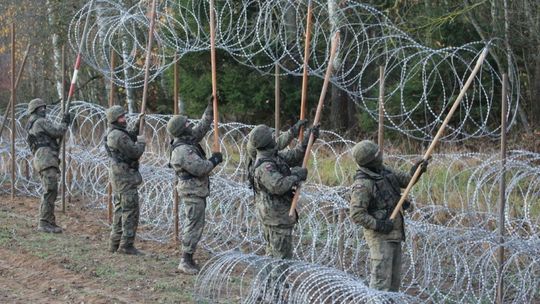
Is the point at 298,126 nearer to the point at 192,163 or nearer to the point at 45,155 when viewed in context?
the point at 192,163

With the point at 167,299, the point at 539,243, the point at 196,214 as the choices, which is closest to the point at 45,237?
the point at 196,214

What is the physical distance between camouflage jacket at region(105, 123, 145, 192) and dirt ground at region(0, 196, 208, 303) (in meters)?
0.93

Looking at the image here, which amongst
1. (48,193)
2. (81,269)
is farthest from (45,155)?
(81,269)

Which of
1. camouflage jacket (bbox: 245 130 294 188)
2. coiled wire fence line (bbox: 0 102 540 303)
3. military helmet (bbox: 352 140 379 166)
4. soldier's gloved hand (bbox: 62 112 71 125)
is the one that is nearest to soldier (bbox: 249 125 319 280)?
camouflage jacket (bbox: 245 130 294 188)

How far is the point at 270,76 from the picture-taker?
18281 millimetres

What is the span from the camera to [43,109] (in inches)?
479

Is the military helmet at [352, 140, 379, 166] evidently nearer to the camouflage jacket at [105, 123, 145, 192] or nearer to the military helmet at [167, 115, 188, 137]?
the military helmet at [167, 115, 188, 137]

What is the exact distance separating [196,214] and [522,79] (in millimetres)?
8286

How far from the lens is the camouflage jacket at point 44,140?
1188 cm

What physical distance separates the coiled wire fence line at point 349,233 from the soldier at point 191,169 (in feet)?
1.33

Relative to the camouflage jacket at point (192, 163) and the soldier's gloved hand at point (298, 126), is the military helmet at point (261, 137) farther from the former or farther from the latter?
the camouflage jacket at point (192, 163)

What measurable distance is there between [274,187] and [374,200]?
109 cm

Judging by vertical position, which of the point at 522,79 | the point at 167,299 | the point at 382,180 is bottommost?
the point at 167,299

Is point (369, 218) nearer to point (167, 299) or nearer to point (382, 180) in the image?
point (382, 180)
